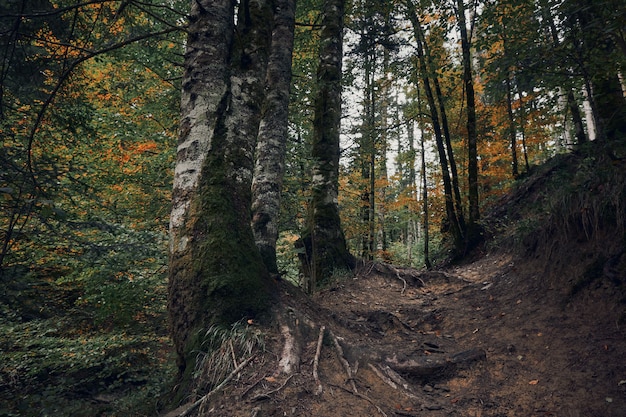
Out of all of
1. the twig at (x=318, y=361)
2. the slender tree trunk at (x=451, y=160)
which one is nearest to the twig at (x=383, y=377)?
the twig at (x=318, y=361)

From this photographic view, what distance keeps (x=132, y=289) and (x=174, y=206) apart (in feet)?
8.52

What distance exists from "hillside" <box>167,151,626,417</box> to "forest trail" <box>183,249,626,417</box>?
0.01 m

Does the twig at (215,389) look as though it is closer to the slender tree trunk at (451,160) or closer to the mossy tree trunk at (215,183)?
the mossy tree trunk at (215,183)

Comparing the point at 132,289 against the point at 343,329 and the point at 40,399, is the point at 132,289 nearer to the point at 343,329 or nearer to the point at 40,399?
the point at 40,399

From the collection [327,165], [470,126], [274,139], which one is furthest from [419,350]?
[470,126]

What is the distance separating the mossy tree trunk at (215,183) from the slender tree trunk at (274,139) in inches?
58.8

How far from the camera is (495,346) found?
4055 millimetres

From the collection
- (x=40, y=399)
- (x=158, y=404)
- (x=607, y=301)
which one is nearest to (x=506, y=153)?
(x=607, y=301)

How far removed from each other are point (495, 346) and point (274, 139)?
14.7 ft

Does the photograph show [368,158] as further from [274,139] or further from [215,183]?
[215,183]

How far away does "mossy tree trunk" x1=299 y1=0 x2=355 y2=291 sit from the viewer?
26.1 feet

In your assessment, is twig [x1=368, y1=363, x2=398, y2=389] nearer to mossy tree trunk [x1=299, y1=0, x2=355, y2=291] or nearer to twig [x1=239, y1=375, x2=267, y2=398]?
twig [x1=239, y1=375, x2=267, y2=398]

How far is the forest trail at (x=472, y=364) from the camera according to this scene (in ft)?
8.71

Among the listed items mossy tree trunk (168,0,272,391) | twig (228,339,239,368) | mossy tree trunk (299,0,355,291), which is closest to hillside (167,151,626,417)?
twig (228,339,239,368)
